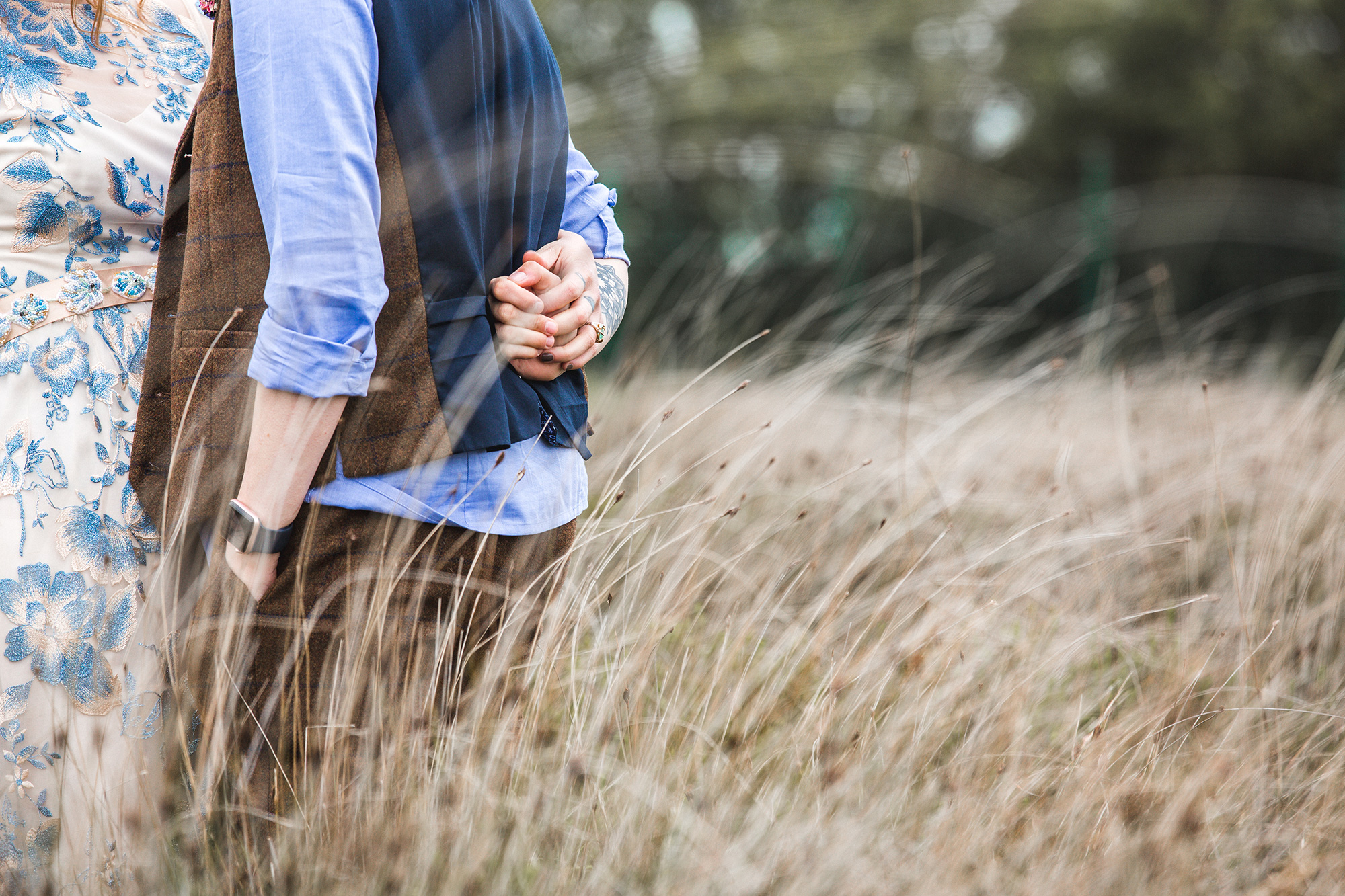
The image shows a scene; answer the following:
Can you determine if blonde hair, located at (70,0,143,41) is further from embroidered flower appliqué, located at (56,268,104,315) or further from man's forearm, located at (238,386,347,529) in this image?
man's forearm, located at (238,386,347,529)

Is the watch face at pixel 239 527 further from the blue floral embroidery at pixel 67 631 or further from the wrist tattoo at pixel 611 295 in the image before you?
the wrist tattoo at pixel 611 295

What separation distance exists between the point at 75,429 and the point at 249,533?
11.4 inches

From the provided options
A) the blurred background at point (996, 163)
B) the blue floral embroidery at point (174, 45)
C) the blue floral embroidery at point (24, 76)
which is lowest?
the blurred background at point (996, 163)

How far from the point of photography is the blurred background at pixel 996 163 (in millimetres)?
4250

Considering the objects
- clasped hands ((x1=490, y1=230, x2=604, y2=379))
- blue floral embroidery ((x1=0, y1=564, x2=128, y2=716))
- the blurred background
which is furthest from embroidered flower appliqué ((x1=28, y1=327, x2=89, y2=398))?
the blurred background

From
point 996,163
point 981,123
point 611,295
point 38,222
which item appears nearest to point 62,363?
point 38,222

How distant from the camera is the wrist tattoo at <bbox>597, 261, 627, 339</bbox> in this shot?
1293mm

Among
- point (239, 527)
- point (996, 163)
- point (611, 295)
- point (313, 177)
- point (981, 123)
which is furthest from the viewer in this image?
point (996, 163)

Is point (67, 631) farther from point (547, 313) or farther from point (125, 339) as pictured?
point (547, 313)

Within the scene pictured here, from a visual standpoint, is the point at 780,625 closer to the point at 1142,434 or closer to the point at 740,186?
the point at 1142,434

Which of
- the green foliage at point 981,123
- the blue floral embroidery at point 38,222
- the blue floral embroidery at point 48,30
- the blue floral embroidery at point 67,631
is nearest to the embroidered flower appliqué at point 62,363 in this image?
the blue floral embroidery at point 38,222

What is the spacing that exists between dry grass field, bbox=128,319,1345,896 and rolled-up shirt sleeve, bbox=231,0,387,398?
0.43 metres

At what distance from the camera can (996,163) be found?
38.8 feet

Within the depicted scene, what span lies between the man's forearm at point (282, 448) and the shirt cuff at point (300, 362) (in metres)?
0.02
